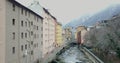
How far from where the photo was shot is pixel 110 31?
50000 millimetres

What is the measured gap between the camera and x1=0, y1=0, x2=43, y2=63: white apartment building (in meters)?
26.4

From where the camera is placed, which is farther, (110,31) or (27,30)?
(110,31)

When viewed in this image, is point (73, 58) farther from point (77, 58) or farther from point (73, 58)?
point (77, 58)

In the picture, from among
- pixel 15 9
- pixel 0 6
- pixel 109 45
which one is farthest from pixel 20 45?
pixel 109 45

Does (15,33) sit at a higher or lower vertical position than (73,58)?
higher

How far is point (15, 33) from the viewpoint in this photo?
30.0 metres

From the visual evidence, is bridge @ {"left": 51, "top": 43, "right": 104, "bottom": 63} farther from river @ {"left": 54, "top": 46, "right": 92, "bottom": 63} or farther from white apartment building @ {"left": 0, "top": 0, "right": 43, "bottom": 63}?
white apartment building @ {"left": 0, "top": 0, "right": 43, "bottom": 63}

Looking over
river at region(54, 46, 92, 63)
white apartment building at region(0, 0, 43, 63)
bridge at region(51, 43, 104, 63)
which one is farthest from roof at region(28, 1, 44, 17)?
white apartment building at region(0, 0, 43, 63)

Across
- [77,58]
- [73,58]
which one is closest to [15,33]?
[77,58]

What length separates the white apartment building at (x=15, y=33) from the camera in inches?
1038

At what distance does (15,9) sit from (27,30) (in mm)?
Answer: 7580

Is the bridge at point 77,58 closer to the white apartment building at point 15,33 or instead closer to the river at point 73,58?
the river at point 73,58

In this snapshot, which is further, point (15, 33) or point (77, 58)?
point (77, 58)

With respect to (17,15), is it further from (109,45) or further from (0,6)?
(109,45)
